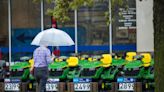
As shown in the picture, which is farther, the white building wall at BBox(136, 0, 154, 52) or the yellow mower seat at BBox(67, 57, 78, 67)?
the white building wall at BBox(136, 0, 154, 52)

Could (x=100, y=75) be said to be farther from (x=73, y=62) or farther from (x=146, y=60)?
(x=146, y=60)

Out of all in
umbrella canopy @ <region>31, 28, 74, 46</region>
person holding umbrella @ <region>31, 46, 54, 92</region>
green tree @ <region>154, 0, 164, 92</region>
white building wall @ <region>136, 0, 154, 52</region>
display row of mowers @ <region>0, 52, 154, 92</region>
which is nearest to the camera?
green tree @ <region>154, 0, 164, 92</region>

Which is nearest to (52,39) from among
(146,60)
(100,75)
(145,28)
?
(100,75)

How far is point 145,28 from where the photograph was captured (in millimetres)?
18422

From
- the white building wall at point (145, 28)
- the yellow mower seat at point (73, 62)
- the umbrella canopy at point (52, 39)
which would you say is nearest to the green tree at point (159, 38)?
the umbrella canopy at point (52, 39)

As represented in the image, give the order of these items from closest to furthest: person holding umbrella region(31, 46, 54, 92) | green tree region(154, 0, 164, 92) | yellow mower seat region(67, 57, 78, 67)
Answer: green tree region(154, 0, 164, 92)
person holding umbrella region(31, 46, 54, 92)
yellow mower seat region(67, 57, 78, 67)

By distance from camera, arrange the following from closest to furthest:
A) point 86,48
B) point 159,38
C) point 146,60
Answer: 1. point 159,38
2. point 146,60
3. point 86,48

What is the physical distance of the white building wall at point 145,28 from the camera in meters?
18.4

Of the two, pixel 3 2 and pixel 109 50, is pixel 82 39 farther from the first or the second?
pixel 3 2

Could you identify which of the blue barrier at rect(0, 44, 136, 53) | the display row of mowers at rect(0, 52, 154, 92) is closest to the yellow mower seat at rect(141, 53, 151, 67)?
the display row of mowers at rect(0, 52, 154, 92)

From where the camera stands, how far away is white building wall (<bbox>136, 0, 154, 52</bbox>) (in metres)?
18.4

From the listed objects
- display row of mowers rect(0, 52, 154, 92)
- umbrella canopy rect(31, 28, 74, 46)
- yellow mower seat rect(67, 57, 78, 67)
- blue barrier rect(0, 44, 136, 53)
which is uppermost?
umbrella canopy rect(31, 28, 74, 46)

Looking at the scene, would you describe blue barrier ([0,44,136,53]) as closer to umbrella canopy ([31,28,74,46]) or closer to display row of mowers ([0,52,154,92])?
display row of mowers ([0,52,154,92])

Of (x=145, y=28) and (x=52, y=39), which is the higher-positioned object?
(x=145, y=28)
